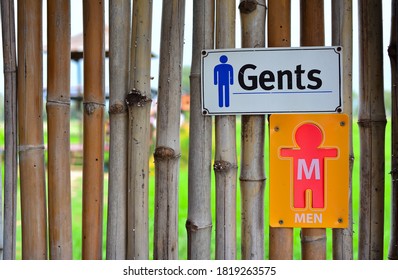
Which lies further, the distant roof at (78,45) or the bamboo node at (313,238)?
the distant roof at (78,45)

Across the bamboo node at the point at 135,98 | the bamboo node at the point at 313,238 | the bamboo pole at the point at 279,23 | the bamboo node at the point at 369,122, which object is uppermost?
the bamboo pole at the point at 279,23

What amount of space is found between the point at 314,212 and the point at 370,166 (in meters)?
0.15

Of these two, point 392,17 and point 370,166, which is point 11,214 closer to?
point 370,166

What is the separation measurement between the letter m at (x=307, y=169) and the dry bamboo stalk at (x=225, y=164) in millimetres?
128

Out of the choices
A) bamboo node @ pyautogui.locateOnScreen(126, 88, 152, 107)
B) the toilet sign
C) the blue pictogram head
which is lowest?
the toilet sign

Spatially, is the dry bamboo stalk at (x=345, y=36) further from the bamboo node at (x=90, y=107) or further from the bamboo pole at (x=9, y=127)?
the bamboo pole at (x=9, y=127)

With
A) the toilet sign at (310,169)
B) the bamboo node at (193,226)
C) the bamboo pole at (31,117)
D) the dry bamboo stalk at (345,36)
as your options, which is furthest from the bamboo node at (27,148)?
the dry bamboo stalk at (345,36)

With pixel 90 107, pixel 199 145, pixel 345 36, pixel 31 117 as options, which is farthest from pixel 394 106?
pixel 31 117

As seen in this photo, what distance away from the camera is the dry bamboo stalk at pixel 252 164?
0.94 metres

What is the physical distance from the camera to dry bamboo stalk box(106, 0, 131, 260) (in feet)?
3.18

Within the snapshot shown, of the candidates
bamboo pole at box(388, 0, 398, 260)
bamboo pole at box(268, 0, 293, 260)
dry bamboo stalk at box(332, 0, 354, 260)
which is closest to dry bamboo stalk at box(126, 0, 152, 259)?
bamboo pole at box(268, 0, 293, 260)

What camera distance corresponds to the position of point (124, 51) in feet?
3.18

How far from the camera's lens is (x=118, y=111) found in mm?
967

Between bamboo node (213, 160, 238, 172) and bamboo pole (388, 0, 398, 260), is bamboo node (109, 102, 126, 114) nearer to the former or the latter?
bamboo node (213, 160, 238, 172)
